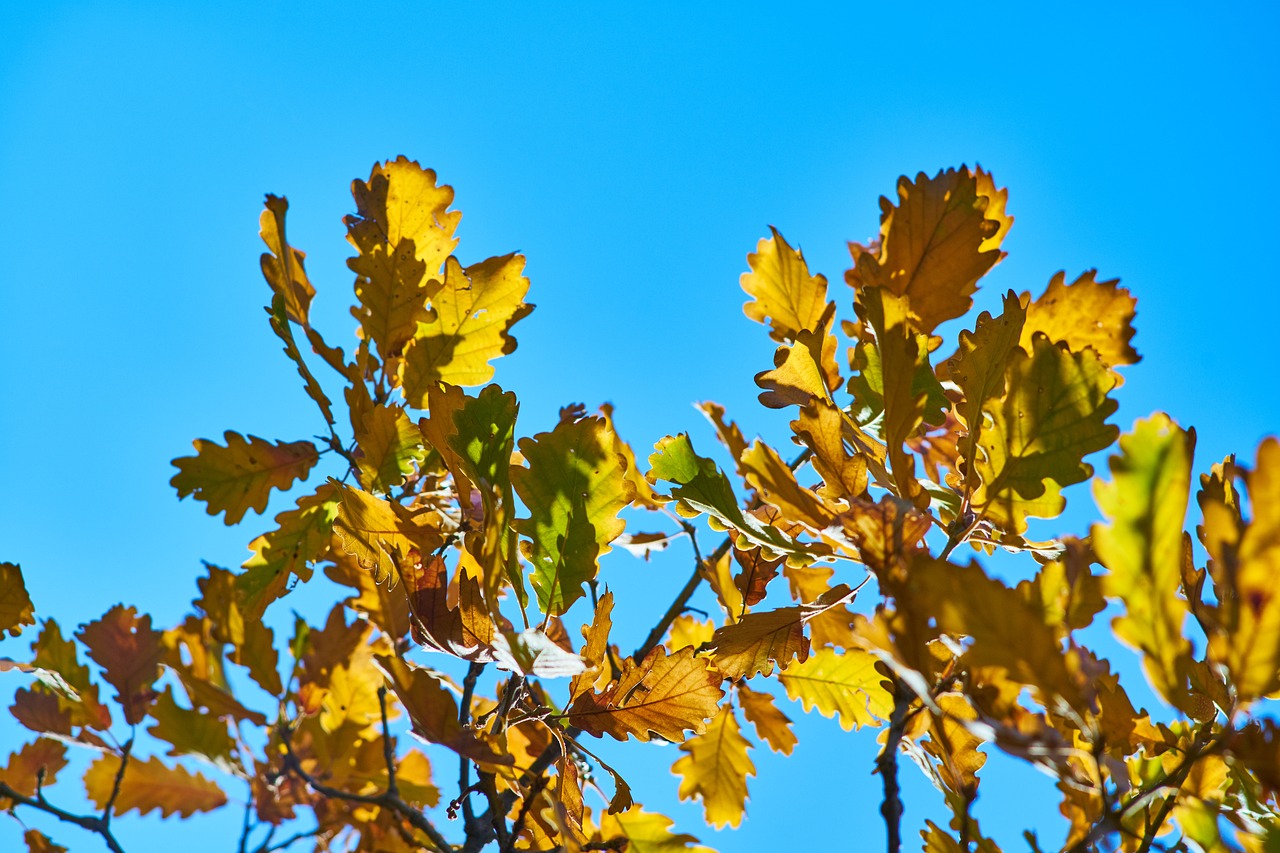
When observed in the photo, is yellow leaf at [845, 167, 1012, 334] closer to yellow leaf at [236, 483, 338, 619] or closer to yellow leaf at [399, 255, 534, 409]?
yellow leaf at [399, 255, 534, 409]

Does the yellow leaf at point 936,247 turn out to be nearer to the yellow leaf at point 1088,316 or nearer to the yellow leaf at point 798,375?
the yellow leaf at point 1088,316

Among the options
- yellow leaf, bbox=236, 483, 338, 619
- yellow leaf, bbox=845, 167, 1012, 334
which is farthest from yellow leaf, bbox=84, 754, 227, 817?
yellow leaf, bbox=845, 167, 1012, 334

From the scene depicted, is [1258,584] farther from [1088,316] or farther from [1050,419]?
[1088,316]

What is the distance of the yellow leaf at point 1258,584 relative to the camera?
2.13 ft

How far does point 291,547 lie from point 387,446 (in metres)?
0.29

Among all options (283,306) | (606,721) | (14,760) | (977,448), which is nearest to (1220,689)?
(977,448)

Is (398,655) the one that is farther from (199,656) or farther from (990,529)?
(199,656)

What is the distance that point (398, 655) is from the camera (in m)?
1.07

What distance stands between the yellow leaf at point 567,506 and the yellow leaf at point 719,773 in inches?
21.7

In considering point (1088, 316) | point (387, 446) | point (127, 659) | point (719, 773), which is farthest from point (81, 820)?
point (1088, 316)

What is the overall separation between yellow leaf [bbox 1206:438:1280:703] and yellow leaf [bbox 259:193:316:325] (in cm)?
137

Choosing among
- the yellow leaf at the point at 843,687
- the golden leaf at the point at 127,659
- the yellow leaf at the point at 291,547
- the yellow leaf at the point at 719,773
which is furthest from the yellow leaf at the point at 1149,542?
the golden leaf at the point at 127,659

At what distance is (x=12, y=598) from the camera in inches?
56.2

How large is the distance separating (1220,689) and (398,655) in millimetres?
957
